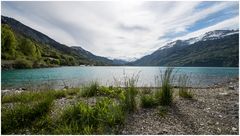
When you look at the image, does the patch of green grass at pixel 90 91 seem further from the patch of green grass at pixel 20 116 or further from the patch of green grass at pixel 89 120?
the patch of green grass at pixel 89 120

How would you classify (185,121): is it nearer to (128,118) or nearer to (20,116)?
(128,118)

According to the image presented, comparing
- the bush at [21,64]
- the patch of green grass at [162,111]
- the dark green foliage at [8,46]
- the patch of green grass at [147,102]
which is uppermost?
the dark green foliage at [8,46]

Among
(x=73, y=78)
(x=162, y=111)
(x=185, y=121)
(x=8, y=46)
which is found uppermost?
(x=8, y=46)

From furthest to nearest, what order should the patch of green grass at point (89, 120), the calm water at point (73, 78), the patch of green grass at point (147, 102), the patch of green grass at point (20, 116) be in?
1. the calm water at point (73, 78)
2. the patch of green grass at point (147, 102)
3. the patch of green grass at point (20, 116)
4. the patch of green grass at point (89, 120)

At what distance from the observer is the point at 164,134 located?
609cm

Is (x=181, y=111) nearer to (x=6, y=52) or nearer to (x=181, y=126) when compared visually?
(x=181, y=126)

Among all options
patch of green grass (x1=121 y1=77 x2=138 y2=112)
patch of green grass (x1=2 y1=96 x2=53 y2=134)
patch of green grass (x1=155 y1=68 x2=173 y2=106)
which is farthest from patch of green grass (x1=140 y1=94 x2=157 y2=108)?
patch of green grass (x1=2 y1=96 x2=53 y2=134)

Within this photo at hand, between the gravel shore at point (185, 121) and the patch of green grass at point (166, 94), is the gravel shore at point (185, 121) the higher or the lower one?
the lower one

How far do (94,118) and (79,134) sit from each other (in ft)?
2.94

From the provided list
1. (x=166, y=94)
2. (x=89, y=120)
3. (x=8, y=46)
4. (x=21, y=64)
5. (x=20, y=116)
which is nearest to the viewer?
(x=89, y=120)

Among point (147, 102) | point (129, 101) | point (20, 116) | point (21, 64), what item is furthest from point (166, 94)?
point (21, 64)

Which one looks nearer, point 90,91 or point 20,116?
point 20,116

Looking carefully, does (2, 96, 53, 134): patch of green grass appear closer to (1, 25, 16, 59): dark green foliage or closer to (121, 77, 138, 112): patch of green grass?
(121, 77, 138, 112): patch of green grass

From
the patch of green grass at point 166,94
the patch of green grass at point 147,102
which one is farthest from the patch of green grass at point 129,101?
the patch of green grass at point 166,94
